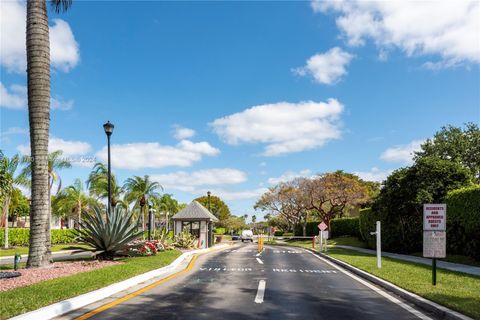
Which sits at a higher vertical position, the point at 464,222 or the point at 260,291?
the point at 464,222

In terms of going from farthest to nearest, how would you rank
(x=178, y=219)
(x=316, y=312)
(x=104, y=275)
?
(x=178, y=219) → (x=104, y=275) → (x=316, y=312)

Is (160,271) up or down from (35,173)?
down

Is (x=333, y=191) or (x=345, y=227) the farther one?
(x=333, y=191)

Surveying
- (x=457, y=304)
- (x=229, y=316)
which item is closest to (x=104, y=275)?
(x=229, y=316)

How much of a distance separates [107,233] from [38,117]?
526 centimetres

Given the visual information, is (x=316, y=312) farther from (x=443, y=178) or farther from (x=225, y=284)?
(x=443, y=178)

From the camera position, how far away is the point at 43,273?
1280 centimetres

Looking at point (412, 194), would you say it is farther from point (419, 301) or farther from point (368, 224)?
point (419, 301)

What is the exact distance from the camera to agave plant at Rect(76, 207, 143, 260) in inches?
679

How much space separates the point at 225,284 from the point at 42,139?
26.0ft

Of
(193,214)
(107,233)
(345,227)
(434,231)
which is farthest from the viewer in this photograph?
(345,227)

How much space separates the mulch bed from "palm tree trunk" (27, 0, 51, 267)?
0.82 meters

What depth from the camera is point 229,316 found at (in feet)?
25.5

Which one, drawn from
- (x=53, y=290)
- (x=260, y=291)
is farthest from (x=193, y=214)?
(x=53, y=290)
